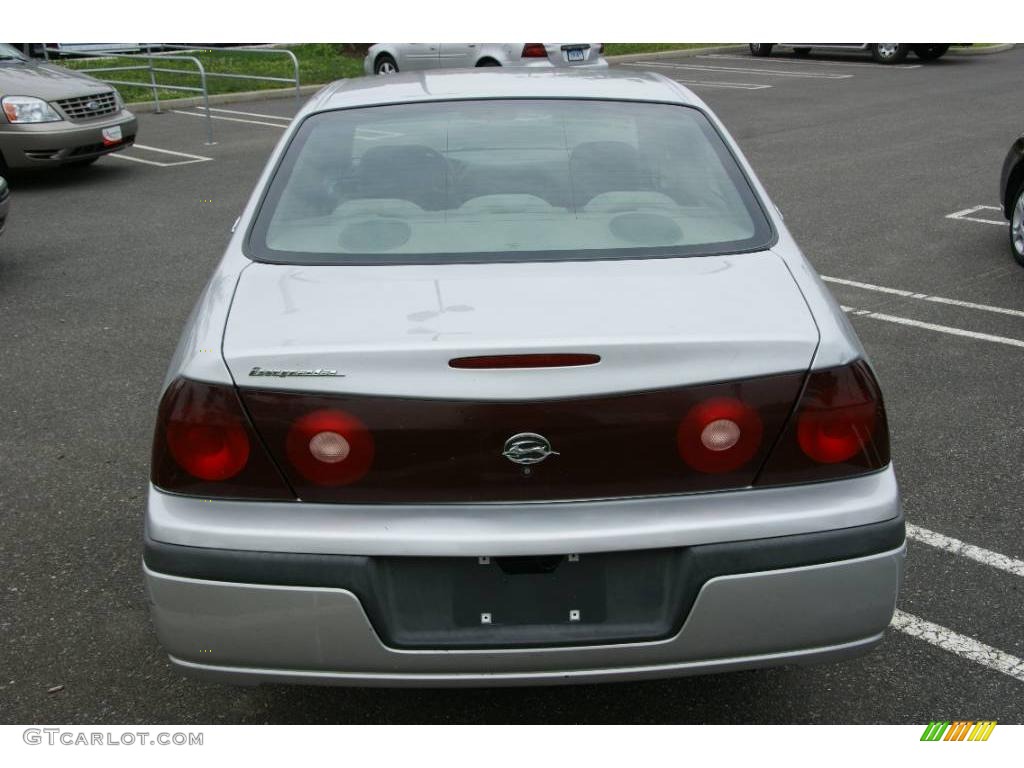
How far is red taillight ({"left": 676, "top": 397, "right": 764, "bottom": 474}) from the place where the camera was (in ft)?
7.84

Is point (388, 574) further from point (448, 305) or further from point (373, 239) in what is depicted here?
point (373, 239)

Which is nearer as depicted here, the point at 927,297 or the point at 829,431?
the point at 829,431

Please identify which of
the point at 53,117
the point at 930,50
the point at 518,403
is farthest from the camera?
the point at 930,50

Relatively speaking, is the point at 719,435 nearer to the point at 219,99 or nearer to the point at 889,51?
the point at 219,99

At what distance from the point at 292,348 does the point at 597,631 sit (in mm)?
893

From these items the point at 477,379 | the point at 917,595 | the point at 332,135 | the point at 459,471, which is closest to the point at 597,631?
the point at 459,471

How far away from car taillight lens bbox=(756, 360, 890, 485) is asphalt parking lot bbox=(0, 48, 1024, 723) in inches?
33.0

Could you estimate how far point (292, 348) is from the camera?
2402 mm

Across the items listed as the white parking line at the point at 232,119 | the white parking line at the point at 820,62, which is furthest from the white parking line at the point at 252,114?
the white parking line at the point at 820,62

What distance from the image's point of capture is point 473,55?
1808cm

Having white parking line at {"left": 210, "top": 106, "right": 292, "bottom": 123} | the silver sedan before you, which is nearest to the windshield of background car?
white parking line at {"left": 210, "top": 106, "right": 292, "bottom": 123}

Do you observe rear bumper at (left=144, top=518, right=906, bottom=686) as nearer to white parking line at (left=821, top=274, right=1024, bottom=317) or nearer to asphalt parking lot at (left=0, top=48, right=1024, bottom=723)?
asphalt parking lot at (left=0, top=48, right=1024, bottom=723)

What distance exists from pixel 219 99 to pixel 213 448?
16.5 m
